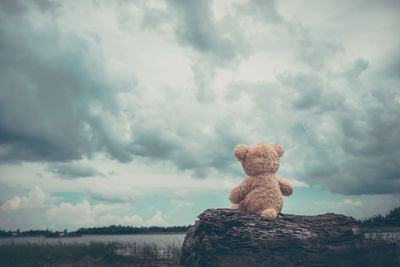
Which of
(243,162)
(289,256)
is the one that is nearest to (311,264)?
(289,256)

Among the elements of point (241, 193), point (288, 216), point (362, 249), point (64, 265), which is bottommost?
point (64, 265)

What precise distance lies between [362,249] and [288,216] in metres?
1.63

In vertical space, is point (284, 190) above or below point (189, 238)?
above

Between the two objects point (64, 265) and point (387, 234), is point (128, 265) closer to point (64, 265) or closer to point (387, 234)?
point (64, 265)

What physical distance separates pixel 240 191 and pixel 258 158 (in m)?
0.89

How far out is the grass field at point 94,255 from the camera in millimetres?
7664

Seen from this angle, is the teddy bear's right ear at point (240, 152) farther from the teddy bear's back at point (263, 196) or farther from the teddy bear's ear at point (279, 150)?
the teddy bear's ear at point (279, 150)

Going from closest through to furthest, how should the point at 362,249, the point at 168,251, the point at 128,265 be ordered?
the point at 362,249 → the point at 128,265 → the point at 168,251

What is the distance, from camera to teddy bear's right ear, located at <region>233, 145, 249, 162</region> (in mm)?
6840

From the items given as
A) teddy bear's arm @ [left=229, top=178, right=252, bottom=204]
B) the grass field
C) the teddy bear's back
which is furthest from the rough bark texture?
the grass field

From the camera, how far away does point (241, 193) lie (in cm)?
677

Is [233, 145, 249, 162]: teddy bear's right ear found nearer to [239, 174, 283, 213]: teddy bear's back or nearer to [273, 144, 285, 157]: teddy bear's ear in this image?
[239, 174, 283, 213]: teddy bear's back

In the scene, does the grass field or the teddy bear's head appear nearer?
the teddy bear's head

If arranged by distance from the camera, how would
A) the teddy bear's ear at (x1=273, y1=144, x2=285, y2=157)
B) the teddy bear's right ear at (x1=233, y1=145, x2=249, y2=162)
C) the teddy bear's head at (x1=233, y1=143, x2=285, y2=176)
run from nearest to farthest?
1. the teddy bear's head at (x1=233, y1=143, x2=285, y2=176)
2. the teddy bear's right ear at (x1=233, y1=145, x2=249, y2=162)
3. the teddy bear's ear at (x1=273, y1=144, x2=285, y2=157)
